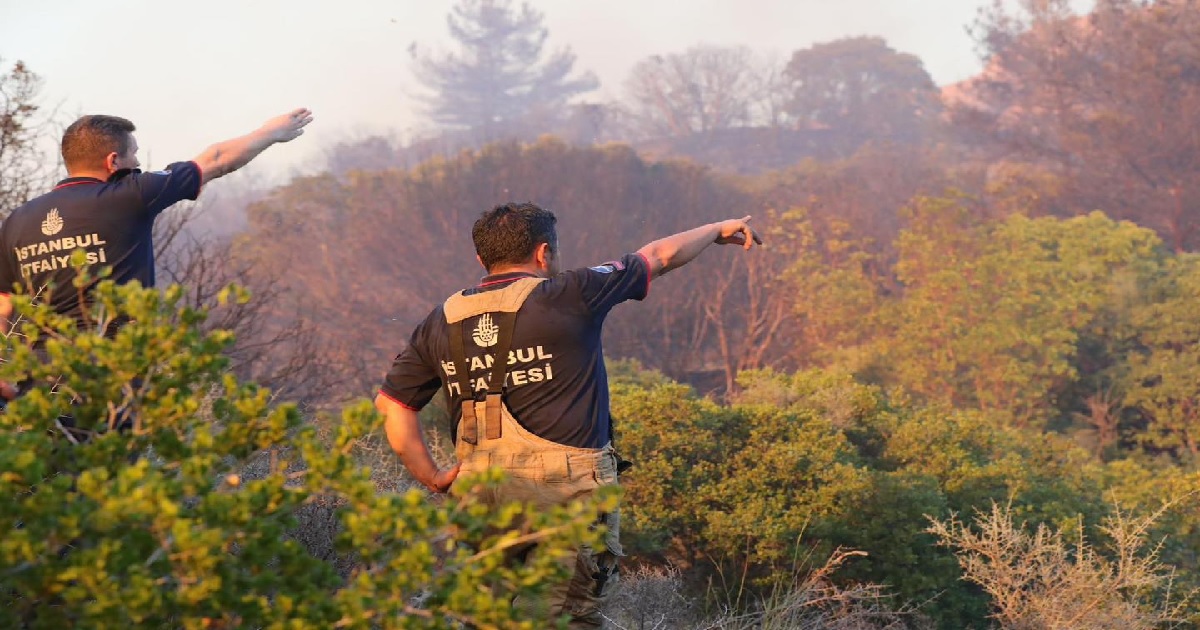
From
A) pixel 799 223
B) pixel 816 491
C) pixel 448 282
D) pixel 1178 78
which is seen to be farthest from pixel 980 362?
pixel 1178 78

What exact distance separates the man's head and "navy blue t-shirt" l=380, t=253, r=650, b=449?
125cm

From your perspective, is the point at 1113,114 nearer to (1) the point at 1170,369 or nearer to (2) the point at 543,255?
(1) the point at 1170,369

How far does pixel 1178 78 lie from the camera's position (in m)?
37.9

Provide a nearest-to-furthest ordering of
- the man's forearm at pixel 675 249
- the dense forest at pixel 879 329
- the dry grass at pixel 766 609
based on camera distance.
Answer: the man's forearm at pixel 675 249, the dry grass at pixel 766 609, the dense forest at pixel 879 329

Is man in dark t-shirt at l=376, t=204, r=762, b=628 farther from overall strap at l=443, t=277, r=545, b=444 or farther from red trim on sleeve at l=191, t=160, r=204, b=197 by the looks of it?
red trim on sleeve at l=191, t=160, r=204, b=197

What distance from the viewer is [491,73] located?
7606 centimetres

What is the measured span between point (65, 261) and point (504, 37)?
74.0 m

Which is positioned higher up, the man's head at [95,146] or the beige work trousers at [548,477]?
the man's head at [95,146]

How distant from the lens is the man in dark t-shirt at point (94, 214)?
13.6 ft

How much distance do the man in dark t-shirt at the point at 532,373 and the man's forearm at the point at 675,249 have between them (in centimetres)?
10

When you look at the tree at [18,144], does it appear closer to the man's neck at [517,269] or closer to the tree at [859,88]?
the man's neck at [517,269]

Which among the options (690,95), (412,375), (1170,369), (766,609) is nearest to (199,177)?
(412,375)

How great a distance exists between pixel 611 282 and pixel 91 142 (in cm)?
181

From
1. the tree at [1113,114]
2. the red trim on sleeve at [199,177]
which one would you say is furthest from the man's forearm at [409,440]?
the tree at [1113,114]
